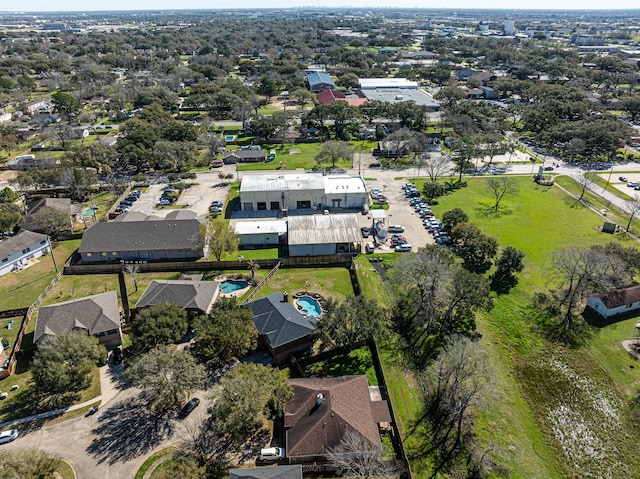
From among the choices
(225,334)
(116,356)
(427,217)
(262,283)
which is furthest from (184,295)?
(427,217)

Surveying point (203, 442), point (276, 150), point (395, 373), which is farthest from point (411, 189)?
point (203, 442)

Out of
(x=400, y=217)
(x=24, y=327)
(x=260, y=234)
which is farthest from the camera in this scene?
(x=400, y=217)

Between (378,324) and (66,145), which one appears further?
(66,145)

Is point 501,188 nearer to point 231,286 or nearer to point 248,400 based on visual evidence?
point 231,286

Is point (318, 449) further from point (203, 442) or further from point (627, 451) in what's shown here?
point (627, 451)

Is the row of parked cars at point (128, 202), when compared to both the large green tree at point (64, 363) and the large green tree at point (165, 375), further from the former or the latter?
the large green tree at point (165, 375)

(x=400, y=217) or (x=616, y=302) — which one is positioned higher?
(x=616, y=302)

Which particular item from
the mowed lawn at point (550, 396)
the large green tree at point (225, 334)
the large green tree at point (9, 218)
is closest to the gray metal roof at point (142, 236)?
the large green tree at point (9, 218)
